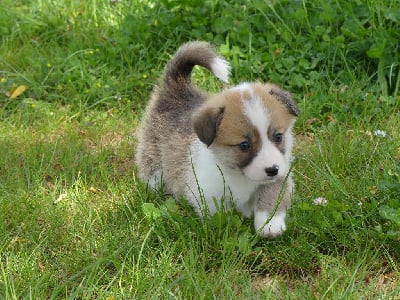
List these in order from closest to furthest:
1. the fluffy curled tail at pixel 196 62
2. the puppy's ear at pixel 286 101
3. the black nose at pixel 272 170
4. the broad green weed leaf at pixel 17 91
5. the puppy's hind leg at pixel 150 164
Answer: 1. the black nose at pixel 272 170
2. the puppy's ear at pixel 286 101
3. the fluffy curled tail at pixel 196 62
4. the puppy's hind leg at pixel 150 164
5. the broad green weed leaf at pixel 17 91

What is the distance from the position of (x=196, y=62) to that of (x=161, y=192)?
82cm

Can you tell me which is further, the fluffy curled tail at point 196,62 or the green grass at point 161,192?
the fluffy curled tail at point 196,62

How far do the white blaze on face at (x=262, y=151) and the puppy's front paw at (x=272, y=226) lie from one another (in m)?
0.24

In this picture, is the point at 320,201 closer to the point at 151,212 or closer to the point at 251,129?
the point at 251,129

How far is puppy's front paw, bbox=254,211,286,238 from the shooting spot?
148 inches

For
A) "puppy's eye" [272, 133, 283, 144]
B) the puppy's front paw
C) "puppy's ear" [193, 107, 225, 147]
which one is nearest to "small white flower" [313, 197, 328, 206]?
the puppy's front paw

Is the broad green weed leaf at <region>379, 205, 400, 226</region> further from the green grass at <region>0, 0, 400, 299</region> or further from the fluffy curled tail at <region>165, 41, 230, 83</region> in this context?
the fluffy curled tail at <region>165, 41, 230, 83</region>

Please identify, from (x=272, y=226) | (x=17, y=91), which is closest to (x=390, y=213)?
(x=272, y=226)

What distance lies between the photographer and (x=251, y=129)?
365cm

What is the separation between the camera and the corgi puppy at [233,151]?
3.66 m

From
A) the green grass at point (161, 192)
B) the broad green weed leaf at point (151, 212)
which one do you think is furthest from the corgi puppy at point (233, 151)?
the broad green weed leaf at point (151, 212)

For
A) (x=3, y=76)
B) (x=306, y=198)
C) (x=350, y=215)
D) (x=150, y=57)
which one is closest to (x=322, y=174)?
(x=306, y=198)

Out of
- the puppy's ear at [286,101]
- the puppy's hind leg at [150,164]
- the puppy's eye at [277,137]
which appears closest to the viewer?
the puppy's eye at [277,137]

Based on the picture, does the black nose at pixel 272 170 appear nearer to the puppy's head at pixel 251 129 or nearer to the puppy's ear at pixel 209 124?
the puppy's head at pixel 251 129
